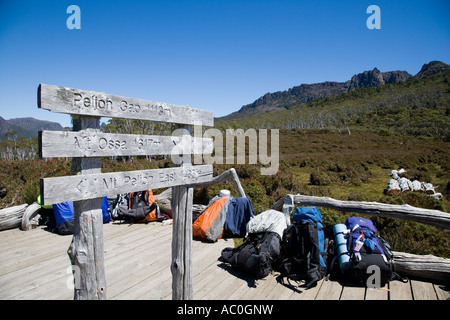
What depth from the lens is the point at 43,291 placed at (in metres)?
3.09

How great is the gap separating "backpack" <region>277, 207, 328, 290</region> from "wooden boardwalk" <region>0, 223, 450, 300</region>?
0.47 ft

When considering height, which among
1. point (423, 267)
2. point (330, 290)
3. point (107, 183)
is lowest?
point (330, 290)

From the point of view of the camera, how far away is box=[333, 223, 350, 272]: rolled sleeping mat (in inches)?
135

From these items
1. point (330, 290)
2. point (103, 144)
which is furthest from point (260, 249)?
point (103, 144)

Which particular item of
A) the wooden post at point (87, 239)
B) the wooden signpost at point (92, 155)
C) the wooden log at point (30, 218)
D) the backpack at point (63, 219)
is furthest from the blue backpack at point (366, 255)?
the wooden log at point (30, 218)

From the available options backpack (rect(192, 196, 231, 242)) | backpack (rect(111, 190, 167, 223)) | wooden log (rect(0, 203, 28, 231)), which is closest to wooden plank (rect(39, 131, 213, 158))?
backpack (rect(192, 196, 231, 242))

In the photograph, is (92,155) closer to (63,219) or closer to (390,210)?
(63,219)

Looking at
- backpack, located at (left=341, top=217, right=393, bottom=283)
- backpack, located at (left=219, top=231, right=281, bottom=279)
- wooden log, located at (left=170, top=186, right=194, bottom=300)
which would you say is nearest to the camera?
wooden log, located at (left=170, top=186, right=194, bottom=300)

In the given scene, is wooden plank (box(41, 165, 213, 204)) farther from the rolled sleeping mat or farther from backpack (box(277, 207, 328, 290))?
the rolled sleeping mat

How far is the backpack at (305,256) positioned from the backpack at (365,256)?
34cm

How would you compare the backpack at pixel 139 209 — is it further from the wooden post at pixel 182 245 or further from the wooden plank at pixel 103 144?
the wooden plank at pixel 103 144

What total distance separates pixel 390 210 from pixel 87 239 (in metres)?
4.15

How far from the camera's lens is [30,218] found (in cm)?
521
